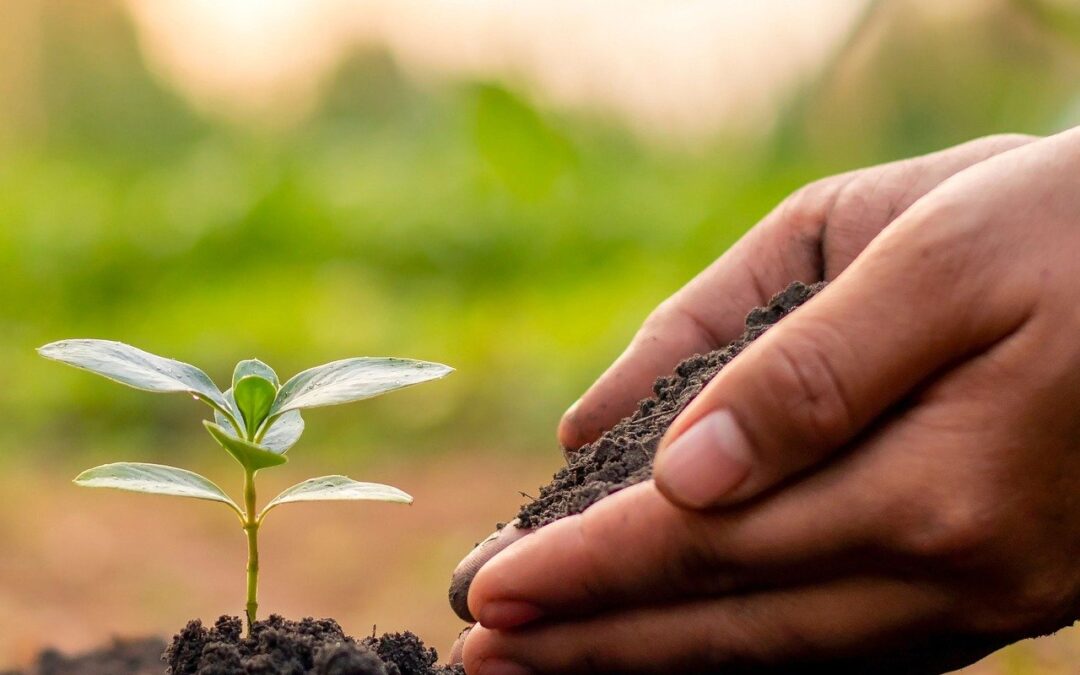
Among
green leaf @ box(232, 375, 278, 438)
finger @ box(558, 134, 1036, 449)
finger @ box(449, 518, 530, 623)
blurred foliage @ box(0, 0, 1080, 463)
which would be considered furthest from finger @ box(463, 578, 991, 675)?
blurred foliage @ box(0, 0, 1080, 463)

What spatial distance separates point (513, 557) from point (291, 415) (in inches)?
13.2

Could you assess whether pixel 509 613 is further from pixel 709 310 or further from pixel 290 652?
pixel 709 310

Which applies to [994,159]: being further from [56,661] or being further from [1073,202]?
[56,661]

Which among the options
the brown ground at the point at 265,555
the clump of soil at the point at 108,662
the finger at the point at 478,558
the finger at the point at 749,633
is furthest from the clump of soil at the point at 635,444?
the brown ground at the point at 265,555

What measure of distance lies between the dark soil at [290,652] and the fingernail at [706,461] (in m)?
0.34

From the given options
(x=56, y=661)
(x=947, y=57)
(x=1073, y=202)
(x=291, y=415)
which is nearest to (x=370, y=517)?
(x=56, y=661)

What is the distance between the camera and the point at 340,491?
1.00 m

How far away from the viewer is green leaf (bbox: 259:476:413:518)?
3.14 ft

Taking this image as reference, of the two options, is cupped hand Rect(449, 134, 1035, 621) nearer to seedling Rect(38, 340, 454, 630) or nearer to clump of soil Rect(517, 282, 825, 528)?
clump of soil Rect(517, 282, 825, 528)

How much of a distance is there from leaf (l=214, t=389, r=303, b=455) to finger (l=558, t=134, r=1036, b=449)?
55 centimetres

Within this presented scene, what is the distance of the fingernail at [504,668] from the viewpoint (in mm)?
1081

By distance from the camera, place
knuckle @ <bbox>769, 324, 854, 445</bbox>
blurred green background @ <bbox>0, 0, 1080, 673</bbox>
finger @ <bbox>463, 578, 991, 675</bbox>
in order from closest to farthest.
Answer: knuckle @ <bbox>769, 324, 854, 445</bbox>, finger @ <bbox>463, 578, 991, 675</bbox>, blurred green background @ <bbox>0, 0, 1080, 673</bbox>

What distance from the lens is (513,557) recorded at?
1029 millimetres

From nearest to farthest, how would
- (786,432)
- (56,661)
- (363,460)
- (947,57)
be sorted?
(786,432)
(56,661)
(363,460)
(947,57)
